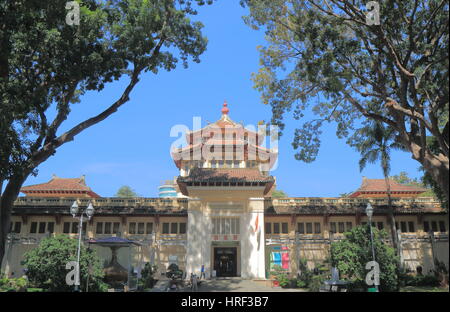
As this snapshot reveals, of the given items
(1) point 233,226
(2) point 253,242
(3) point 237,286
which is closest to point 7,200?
(3) point 237,286

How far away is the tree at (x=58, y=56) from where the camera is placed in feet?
48.5

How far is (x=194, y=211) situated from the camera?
29.8 metres

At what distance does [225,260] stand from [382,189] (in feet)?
71.7

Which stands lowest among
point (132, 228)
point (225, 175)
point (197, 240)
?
point (197, 240)

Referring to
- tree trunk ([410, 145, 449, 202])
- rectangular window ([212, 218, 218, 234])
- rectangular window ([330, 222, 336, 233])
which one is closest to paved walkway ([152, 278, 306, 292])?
rectangular window ([212, 218, 218, 234])

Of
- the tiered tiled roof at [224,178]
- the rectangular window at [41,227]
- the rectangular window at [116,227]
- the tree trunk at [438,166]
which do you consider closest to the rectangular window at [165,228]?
the rectangular window at [116,227]

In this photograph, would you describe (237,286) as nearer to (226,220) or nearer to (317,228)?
(226,220)

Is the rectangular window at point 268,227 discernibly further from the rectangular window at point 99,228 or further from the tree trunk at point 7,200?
the tree trunk at point 7,200

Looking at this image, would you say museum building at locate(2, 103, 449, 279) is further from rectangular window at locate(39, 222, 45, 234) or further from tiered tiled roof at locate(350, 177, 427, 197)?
tiered tiled roof at locate(350, 177, 427, 197)

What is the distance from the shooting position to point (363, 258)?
70.5 ft

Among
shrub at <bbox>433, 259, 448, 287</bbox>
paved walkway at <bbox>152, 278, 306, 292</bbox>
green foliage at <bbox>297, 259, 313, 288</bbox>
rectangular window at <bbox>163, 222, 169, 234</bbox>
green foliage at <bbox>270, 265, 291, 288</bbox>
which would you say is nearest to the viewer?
paved walkway at <bbox>152, 278, 306, 292</bbox>

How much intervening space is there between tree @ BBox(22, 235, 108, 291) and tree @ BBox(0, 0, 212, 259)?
15.7ft

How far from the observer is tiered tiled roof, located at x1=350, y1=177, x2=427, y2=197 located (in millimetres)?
41000

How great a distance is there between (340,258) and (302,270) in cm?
619
